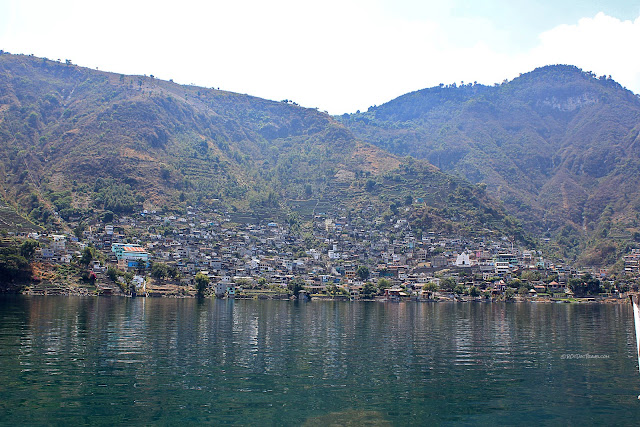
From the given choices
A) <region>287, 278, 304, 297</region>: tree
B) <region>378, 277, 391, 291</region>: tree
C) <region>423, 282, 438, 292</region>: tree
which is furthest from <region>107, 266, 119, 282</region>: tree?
<region>423, 282, 438, 292</region>: tree

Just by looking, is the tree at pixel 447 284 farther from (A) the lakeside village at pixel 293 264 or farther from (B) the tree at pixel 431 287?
(B) the tree at pixel 431 287

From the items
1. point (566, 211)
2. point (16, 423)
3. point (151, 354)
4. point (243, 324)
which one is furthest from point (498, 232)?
point (16, 423)

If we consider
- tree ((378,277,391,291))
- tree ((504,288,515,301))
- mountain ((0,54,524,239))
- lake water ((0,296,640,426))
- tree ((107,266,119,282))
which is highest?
mountain ((0,54,524,239))

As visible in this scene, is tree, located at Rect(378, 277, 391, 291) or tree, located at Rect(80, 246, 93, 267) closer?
tree, located at Rect(80, 246, 93, 267)

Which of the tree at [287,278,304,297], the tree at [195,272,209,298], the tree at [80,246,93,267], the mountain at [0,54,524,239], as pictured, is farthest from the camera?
the mountain at [0,54,524,239]

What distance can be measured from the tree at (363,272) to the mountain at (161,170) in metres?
32.8

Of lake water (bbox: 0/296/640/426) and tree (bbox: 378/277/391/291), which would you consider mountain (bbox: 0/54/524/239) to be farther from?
lake water (bbox: 0/296/640/426)

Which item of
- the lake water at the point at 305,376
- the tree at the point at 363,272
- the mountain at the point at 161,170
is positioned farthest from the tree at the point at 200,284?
the lake water at the point at 305,376

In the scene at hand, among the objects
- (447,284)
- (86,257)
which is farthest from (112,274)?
(447,284)

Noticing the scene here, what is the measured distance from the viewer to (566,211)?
187m

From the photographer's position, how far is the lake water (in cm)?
1686

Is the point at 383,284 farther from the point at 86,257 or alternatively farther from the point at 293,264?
the point at 86,257

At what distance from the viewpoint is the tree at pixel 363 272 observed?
109 m

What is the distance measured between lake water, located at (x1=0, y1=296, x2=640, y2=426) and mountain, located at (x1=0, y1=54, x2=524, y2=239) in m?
84.6
